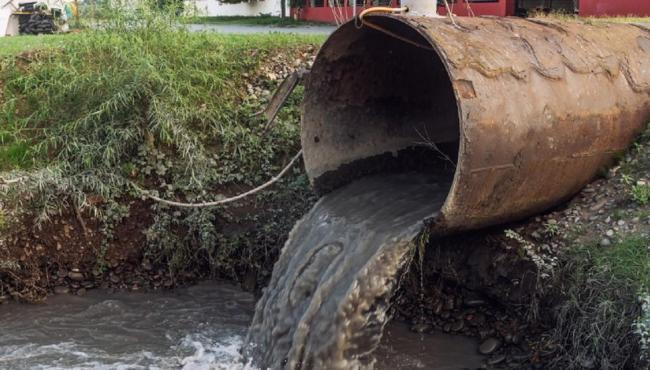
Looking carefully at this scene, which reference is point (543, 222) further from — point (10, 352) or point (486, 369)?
point (10, 352)

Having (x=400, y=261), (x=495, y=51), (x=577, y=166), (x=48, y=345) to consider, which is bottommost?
(x=48, y=345)

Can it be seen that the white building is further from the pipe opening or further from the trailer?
the pipe opening

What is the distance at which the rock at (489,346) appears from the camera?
4980mm

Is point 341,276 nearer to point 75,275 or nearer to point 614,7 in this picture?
point 75,275

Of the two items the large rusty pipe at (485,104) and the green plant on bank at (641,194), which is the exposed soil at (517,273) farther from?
the large rusty pipe at (485,104)

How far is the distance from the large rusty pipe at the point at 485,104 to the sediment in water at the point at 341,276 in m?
0.33

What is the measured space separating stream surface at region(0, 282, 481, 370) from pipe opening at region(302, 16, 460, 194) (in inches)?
49.8

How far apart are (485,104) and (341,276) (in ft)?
4.33

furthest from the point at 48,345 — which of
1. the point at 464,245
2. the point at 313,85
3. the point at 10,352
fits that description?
the point at 464,245

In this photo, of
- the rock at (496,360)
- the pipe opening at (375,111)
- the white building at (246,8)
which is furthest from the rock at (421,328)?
the white building at (246,8)

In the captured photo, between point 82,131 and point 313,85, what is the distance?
2.27 m

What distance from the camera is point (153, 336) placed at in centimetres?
557

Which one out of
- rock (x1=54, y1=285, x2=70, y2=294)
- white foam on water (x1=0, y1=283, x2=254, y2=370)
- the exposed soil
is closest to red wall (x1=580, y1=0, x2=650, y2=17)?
the exposed soil

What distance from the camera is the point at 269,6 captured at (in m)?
24.4
